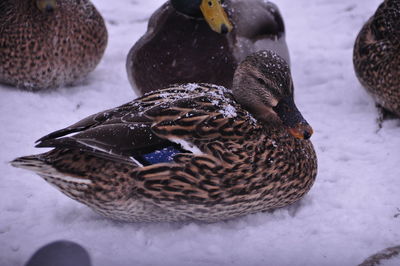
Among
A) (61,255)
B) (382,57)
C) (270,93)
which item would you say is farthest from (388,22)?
(61,255)

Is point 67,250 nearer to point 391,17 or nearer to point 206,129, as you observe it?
point 206,129

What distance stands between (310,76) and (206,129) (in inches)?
82.8

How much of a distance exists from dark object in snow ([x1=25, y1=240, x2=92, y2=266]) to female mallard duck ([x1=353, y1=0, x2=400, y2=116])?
230 cm

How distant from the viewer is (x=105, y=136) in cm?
264

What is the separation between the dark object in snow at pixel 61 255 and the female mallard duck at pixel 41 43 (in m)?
1.92

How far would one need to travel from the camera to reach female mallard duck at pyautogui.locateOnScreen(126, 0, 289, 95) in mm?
3877

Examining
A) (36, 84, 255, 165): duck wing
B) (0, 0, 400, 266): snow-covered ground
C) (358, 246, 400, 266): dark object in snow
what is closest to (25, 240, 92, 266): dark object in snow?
(0, 0, 400, 266): snow-covered ground

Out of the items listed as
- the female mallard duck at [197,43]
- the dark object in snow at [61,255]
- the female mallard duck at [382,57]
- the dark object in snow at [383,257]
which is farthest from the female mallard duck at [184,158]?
the female mallard duck at [382,57]

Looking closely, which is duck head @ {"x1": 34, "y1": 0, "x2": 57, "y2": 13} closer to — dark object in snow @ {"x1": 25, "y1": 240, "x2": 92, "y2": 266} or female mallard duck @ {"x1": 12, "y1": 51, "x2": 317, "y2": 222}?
female mallard duck @ {"x1": 12, "y1": 51, "x2": 317, "y2": 222}

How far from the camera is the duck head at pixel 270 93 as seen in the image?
284 cm

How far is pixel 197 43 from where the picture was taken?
3928mm

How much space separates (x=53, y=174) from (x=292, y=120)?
1.21 metres

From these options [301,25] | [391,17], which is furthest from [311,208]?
[301,25]

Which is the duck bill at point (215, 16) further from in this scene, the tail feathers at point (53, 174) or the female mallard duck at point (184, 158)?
the tail feathers at point (53, 174)
